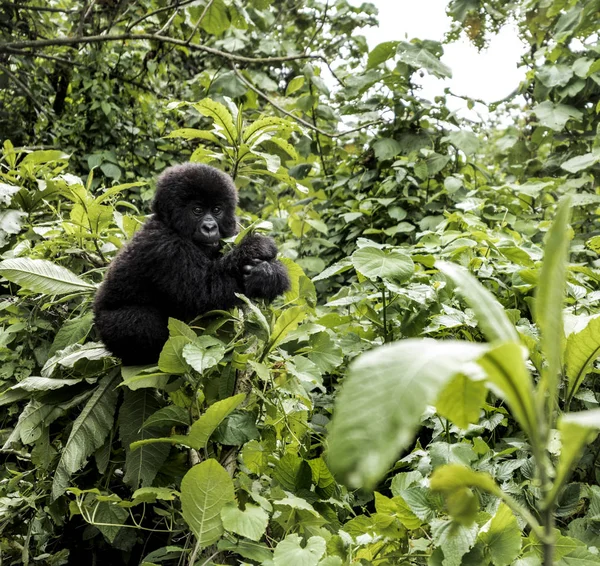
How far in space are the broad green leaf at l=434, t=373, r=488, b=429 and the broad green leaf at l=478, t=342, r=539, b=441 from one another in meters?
0.09

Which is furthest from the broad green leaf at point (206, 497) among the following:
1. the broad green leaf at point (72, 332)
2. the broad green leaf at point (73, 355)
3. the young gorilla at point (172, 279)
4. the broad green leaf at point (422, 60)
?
the broad green leaf at point (422, 60)

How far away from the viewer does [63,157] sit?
10.5 ft

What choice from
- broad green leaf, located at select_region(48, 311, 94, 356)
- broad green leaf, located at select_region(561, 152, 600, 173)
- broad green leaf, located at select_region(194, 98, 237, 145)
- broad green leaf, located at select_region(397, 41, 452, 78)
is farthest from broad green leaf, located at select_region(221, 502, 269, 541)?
broad green leaf, located at select_region(397, 41, 452, 78)

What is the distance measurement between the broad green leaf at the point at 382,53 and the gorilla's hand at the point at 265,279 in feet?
7.79

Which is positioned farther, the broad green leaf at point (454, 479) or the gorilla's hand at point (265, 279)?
the gorilla's hand at point (265, 279)

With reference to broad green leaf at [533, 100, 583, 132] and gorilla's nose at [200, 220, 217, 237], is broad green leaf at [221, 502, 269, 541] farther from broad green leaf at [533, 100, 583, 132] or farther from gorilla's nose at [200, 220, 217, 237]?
broad green leaf at [533, 100, 583, 132]

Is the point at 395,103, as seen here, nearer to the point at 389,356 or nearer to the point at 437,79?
the point at 437,79

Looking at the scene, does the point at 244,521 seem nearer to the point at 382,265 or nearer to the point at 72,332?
the point at 382,265

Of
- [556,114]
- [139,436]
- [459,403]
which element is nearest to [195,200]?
[139,436]

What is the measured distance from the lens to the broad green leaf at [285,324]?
1.68 m

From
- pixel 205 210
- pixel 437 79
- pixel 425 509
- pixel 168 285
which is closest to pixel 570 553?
pixel 425 509

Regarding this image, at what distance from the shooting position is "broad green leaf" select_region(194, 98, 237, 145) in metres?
2.31

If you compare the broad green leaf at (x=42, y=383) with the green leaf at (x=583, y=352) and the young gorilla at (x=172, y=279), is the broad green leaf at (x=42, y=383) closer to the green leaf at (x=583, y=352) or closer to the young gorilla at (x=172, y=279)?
the young gorilla at (x=172, y=279)

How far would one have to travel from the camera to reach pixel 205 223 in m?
2.50
